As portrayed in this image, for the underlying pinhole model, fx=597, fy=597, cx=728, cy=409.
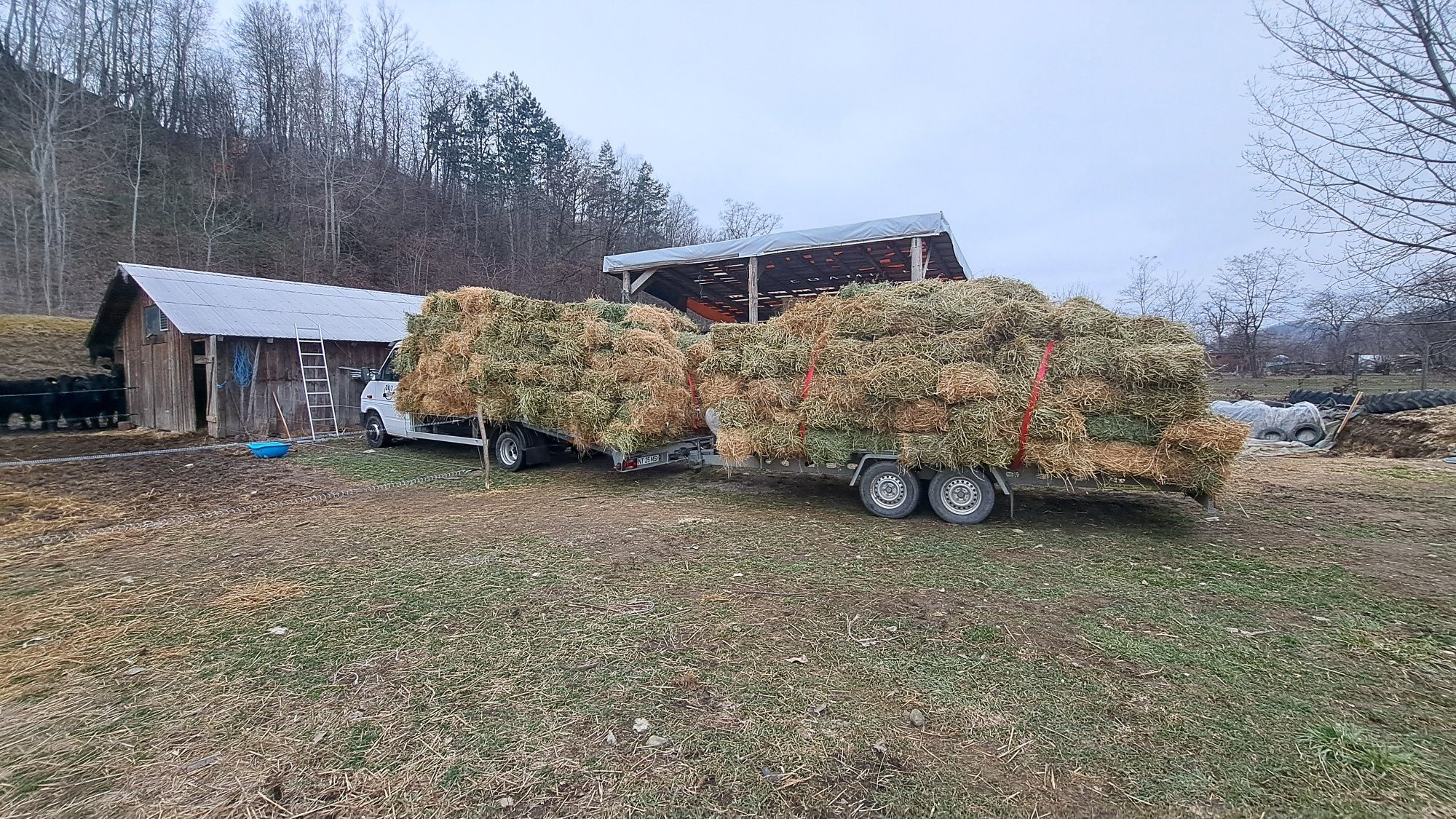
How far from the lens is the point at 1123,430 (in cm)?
590

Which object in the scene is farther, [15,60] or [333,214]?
[333,214]

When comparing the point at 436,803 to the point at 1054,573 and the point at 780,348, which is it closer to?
the point at 1054,573

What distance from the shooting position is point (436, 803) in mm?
2361

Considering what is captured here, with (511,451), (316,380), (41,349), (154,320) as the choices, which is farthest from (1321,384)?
(41,349)

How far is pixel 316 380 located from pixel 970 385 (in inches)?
635

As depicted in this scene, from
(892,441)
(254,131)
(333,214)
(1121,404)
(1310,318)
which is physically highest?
(254,131)

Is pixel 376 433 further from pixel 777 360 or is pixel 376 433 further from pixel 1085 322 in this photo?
pixel 1085 322

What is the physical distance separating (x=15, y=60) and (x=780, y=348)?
134ft

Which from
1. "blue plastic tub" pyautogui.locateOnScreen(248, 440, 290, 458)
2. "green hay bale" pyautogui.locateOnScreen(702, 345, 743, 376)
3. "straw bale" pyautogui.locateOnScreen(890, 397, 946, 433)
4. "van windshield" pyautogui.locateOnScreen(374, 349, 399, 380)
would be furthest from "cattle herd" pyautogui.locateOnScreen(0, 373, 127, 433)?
"straw bale" pyautogui.locateOnScreen(890, 397, 946, 433)

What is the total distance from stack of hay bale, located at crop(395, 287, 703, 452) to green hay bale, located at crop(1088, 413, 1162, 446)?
511 centimetres

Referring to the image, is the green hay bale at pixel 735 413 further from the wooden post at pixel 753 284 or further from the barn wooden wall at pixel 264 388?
the barn wooden wall at pixel 264 388

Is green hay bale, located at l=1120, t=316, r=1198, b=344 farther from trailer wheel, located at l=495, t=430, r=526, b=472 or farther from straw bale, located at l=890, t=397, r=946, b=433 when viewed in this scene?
trailer wheel, located at l=495, t=430, r=526, b=472

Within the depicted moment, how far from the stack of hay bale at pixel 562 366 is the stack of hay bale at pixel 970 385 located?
1235 millimetres

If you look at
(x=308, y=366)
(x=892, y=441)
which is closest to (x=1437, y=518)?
(x=892, y=441)
